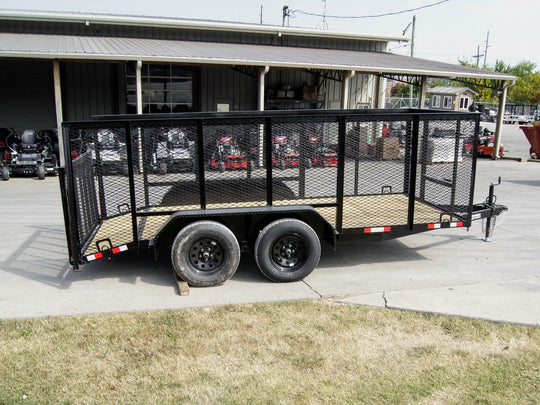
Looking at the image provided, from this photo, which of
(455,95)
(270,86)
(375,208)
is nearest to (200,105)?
(270,86)

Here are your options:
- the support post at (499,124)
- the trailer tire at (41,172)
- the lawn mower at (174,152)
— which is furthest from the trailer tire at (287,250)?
the support post at (499,124)

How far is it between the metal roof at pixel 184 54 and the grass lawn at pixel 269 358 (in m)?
10.2

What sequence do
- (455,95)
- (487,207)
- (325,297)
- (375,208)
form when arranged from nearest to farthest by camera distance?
(325,297), (375,208), (487,207), (455,95)

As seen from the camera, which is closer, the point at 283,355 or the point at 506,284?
the point at 283,355

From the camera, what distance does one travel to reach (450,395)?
12.1 feet

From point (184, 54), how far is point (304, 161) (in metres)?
10.1

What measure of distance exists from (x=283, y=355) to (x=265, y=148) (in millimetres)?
2483

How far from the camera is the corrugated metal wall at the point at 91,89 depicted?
17.7 m

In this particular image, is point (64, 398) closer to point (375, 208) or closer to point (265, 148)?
point (265, 148)

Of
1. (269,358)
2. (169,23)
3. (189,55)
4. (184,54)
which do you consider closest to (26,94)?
(169,23)

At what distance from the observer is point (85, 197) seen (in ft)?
19.2

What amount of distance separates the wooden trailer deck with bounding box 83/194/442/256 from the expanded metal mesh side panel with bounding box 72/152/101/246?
0.42ft

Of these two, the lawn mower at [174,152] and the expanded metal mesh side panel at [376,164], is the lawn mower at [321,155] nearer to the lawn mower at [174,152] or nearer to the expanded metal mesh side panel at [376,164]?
the expanded metal mesh side panel at [376,164]

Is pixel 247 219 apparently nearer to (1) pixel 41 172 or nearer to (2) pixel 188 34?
(1) pixel 41 172
